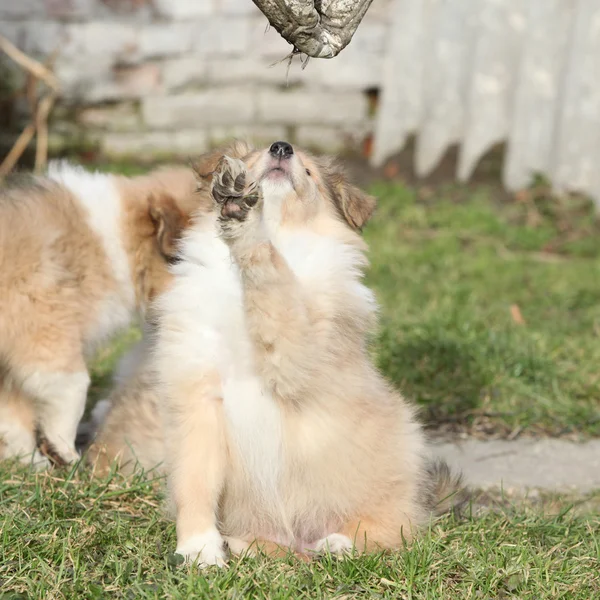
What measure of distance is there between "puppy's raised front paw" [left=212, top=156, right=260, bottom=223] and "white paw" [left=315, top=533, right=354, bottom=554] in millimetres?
1025

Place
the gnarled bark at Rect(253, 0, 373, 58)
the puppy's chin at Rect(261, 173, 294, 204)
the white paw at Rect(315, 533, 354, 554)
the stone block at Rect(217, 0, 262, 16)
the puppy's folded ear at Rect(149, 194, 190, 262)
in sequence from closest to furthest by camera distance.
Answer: the gnarled bark at Rect(253, 0, 373, 58) < the white paw at Rect(315, 533, 354, 554) < the puppy's chin at Rect(261, 173, 294, 204) < the puppy's folded ear at Rect(149, 194, 190, 262) < the stone block at Rect(217, 0, 262, 16)

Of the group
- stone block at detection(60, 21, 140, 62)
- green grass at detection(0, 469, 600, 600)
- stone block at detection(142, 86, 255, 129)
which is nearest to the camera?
green grass at detection(0, 469, 600, 600)

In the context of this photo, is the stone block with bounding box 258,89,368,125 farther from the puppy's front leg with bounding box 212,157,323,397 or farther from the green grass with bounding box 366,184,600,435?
the puppy's front leg with bounding box 212,157,323,397

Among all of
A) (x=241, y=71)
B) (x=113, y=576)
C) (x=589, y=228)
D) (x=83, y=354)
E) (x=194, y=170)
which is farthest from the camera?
(x=241, y=71)

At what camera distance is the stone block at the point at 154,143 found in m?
8.27

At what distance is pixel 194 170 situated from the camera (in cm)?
361

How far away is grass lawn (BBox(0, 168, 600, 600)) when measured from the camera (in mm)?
2783

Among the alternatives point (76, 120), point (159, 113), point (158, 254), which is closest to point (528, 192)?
point (159, 113)

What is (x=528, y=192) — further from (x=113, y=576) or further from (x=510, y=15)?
(x=113, y=576)

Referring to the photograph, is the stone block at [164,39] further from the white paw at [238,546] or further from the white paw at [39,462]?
the white paw at [238,546]

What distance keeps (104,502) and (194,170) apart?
Result: 1.22m

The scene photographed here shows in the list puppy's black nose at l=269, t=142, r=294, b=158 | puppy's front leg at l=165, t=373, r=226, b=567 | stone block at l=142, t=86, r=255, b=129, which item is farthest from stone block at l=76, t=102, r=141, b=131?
puppy's front leg at l=165, t=373, r=226, b=567

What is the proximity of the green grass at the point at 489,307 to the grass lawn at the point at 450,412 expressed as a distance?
0.01 m

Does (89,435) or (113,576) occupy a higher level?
(113,576)
